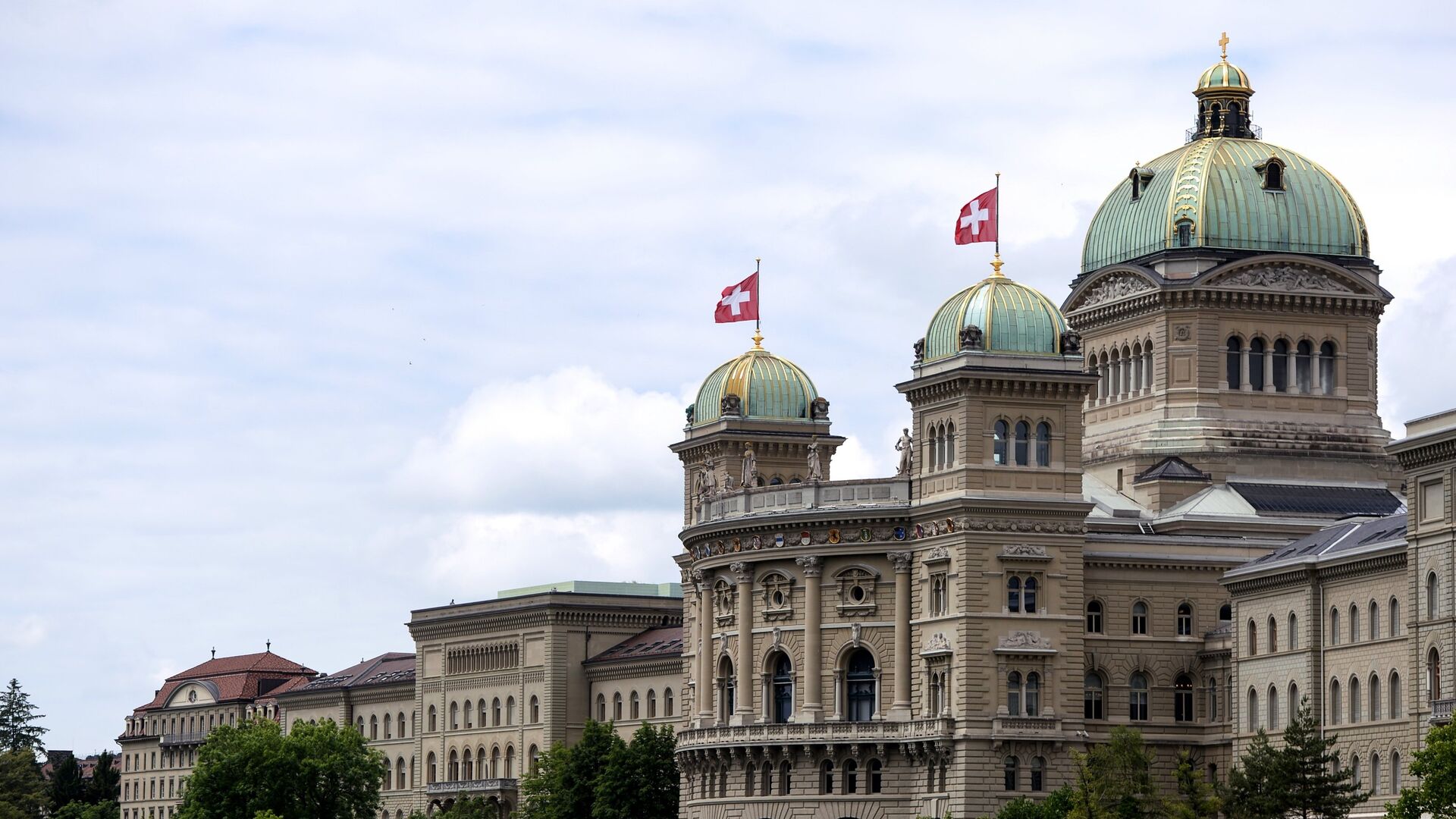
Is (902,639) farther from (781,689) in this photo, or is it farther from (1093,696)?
(1093,696)

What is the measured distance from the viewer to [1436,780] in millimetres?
111375

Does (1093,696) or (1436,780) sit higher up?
(1093,696)

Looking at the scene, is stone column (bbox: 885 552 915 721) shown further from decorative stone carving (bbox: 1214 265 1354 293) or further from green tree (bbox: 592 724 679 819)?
decorative stone carving (bbox: 1214 265 1354 293)

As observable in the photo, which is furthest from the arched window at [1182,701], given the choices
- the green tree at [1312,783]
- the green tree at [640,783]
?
the green tree at [640,783]

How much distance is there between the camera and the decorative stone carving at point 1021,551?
486 feet

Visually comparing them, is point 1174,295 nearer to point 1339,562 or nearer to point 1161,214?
point 1161,214

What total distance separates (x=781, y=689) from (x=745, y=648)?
288 cm

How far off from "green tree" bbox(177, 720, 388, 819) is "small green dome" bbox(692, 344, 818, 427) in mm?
35220

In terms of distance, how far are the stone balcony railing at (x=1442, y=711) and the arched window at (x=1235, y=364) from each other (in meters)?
44.3

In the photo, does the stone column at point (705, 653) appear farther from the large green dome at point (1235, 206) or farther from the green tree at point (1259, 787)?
the green tree at point (1259, 787)

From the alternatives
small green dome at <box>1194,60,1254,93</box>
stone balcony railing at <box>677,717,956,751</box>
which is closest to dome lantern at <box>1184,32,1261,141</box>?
small green dome at <box>1194,60,1254,93</box>

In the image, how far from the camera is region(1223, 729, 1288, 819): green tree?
125m

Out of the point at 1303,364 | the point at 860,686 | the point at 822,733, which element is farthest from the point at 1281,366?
the point at 822,733

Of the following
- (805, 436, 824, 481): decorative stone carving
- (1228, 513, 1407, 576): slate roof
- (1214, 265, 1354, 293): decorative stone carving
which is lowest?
(1228, 513, 1407, 576): slate roof
